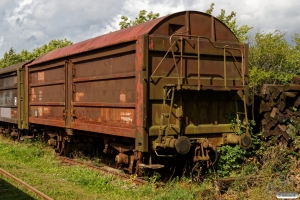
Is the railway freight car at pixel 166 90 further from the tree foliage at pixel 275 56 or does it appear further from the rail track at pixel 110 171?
the tree foliage at pixel 275 56

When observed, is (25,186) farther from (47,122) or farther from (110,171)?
(47,122)

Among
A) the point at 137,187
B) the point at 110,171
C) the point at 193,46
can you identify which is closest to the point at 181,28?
the point at 193,46

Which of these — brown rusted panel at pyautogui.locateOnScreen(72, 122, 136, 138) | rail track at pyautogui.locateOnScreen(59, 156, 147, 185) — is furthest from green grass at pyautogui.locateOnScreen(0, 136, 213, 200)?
brown rusted panel at pyautogui.locateOnScreen(72, 122, 136, 138)

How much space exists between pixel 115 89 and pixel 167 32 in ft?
5.45

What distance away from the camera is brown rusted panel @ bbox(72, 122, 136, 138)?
764cm

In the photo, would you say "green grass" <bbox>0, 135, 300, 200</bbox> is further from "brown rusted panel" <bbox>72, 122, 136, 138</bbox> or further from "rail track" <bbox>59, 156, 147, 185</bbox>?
"brown rusted panel" <bbox>72, 122, 136, 138</bbox>

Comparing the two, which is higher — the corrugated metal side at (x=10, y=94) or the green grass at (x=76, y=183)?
the corrugated metal side at (x=10, y=94)

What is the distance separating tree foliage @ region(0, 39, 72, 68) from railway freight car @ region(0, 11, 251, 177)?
3527cm

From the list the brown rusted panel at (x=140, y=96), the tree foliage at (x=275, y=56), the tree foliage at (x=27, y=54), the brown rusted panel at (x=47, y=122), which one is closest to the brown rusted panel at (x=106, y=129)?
the brown rusted panel at (x=140, y=96)

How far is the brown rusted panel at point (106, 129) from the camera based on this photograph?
7641mm

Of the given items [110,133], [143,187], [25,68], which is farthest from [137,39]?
[25,68]

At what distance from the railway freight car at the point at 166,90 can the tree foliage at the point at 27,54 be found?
116 feet

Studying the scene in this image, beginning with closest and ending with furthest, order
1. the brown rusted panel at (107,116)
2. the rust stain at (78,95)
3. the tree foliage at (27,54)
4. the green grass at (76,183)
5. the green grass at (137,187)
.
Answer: the green grass at (137,187), the green grass at (76,183), the brown rusted panel at (107,116), the rust stain at (78,95), the tree foliage at (27,54)

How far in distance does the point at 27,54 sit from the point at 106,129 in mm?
44413
